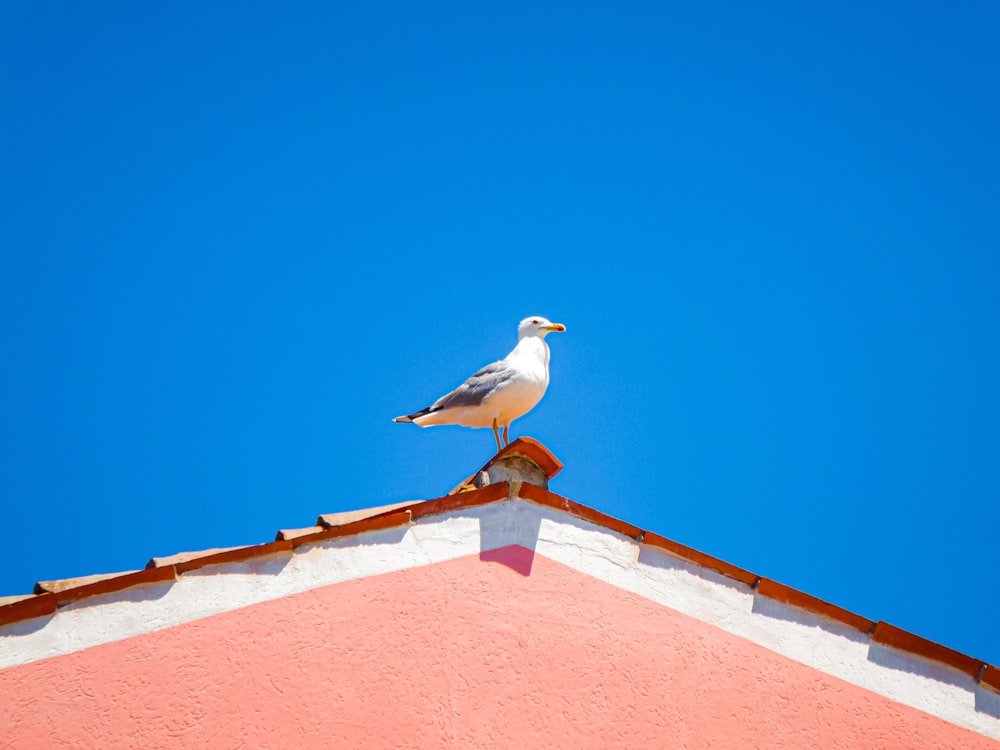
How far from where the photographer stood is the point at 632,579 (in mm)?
5180

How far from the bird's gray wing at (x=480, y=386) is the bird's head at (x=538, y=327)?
32.8 inches

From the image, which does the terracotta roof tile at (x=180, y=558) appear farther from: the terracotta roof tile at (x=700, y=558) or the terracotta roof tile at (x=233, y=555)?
the terracotta roof tile at (x=700, y=558)

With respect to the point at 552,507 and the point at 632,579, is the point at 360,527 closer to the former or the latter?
the point at 552,507

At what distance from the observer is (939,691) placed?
529cm

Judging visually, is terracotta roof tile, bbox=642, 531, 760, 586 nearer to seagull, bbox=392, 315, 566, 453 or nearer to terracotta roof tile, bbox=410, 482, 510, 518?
terracotta roof tile, bbox=410, 482, 510, 518

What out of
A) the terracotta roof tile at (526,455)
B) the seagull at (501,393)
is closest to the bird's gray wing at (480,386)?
the seagull at (501,393)

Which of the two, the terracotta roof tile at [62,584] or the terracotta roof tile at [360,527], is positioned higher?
the terracotta roof tile at [360,527]

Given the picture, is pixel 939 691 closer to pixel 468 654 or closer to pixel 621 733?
pixel 621 733

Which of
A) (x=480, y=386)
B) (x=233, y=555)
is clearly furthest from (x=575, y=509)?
(x=480, y=386)

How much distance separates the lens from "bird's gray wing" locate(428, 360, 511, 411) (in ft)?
25.6

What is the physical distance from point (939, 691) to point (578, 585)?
6.01 ft

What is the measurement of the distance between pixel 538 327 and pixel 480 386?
1.07 metres

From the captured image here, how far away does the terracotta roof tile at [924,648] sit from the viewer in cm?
535

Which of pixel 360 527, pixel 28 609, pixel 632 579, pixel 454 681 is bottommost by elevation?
pixel 28 609
